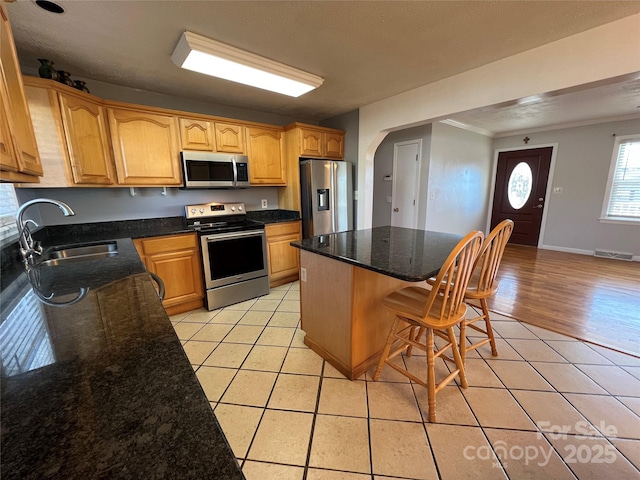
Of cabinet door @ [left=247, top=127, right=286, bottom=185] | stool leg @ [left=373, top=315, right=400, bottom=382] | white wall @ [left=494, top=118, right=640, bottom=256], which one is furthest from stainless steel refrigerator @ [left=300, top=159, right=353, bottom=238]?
white wall @ [left=494, top=118, right=640, bottom=256]

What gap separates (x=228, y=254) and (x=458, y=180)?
431 centimetres

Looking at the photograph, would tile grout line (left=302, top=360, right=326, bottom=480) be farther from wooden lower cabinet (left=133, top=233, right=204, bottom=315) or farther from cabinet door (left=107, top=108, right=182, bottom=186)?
cabinet door (left=107, top=108, right=182, bottom=186)

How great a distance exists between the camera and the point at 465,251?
1.34 meters

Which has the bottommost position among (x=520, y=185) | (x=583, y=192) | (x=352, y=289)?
(x=352, y=289)

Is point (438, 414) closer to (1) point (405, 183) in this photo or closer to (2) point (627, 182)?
(1) point (405, 183)

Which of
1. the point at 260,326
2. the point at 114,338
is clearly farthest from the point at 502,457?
the point at 260,326

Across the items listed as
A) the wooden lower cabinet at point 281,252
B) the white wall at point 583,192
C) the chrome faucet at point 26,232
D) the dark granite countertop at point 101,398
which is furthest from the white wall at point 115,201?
the white wall at point 583,192

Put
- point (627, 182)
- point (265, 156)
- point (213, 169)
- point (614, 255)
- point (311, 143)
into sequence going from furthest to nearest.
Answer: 1. point (614, 255)
2. point (627, 182)
3. point (311, 143)
4. point (265, 156)
5. point (213, 169)

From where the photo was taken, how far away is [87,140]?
2.21 m

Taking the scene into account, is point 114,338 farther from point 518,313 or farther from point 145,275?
point 518,313

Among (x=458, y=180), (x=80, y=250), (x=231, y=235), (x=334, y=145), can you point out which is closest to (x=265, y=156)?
(x=334, y=145)

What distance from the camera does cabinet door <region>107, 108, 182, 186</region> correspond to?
2.40 meters

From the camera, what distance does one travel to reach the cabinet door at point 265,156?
10.4ft

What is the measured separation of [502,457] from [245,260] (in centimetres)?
256
